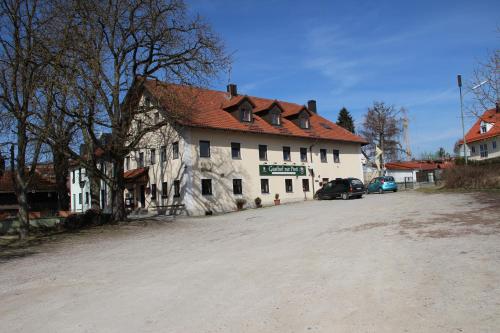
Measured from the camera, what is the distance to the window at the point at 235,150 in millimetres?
32781

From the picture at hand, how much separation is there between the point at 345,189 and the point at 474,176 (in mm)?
8636

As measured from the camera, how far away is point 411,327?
5.13 m

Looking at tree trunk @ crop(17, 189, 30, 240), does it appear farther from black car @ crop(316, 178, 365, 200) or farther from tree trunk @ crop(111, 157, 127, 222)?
black car @ crop(316, 178, 365, 200)

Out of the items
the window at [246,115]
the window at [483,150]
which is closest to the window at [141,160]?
the window at [246,115]

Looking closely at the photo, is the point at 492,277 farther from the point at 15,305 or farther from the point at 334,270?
the point at 15,305

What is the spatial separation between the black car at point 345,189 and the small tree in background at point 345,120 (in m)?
36.0

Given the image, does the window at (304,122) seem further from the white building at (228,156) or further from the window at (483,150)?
the window at (483,150)

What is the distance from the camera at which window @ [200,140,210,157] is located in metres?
31.0

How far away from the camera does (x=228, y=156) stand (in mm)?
32344

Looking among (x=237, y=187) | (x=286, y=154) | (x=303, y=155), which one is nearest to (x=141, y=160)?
(x=237, y=187)

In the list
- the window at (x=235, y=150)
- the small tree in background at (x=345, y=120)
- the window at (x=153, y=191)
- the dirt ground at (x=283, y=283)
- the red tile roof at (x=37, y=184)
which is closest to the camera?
the dirt ground at (x=283, y=283)

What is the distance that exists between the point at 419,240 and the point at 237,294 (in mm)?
5686

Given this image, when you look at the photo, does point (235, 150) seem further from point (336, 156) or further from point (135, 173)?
point (336, 156)

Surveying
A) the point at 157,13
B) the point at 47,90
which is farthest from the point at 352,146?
the point at 47,90
